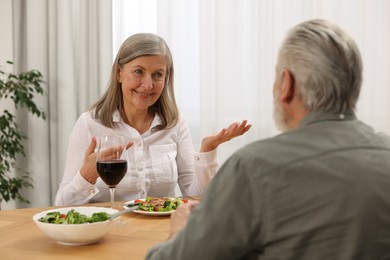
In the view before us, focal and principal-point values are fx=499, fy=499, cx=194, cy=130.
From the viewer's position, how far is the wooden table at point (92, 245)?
139 cm

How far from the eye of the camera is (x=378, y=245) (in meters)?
0.95

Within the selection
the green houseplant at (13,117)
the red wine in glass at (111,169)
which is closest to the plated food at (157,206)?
the red wine in glass at (111,169)

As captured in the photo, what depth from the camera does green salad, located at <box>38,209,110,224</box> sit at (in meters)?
1.47

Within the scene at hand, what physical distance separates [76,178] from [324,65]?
1366 mm

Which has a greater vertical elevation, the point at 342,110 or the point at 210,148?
the point at 342,110

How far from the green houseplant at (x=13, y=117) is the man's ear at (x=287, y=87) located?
9.72 ft

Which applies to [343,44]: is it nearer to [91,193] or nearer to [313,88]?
[313,88]

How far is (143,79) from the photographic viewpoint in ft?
8.00

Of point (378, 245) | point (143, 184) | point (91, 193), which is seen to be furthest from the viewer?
point (143, 184)

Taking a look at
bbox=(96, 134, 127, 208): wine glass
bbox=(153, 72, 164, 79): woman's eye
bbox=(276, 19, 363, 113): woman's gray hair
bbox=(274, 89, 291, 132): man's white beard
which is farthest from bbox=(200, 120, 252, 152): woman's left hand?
bbox=(276, 19, 363, 113): woman's gray hair

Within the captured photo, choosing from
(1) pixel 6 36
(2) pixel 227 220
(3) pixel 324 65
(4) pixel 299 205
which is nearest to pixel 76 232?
(2) pixel 227 220

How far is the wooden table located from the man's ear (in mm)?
620

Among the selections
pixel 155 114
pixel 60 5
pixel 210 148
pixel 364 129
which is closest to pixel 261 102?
pixel 155 114

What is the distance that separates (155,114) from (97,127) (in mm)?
338
